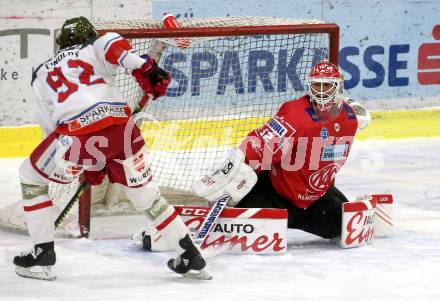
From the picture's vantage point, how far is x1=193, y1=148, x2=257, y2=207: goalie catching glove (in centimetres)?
536

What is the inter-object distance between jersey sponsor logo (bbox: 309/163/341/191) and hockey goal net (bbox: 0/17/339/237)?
0.62 m

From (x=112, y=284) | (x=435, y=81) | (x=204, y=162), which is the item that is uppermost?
(x=435, y=81)

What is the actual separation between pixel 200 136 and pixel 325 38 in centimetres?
118

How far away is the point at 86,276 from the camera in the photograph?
16.3ft

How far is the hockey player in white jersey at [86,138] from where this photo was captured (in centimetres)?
477

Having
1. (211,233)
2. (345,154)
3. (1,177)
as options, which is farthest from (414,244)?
(1,177)

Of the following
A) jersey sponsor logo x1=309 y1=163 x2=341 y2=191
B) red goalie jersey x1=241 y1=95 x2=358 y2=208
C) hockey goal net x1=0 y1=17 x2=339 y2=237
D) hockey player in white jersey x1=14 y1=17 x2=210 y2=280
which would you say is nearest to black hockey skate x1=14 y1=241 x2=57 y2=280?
hockey player in white jersey x1=14 y1=17 x2=210 y2=280

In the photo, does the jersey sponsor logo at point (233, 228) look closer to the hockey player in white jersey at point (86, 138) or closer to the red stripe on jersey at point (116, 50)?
the hockey player in white jersey at point (86, 138)

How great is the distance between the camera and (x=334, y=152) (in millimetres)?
5457

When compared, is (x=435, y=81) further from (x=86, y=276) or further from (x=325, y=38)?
(x=86, y=276)

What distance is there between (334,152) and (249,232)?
52 cm

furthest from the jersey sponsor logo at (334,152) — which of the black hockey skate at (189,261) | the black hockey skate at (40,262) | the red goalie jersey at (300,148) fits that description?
the black hockey skate at (40,262)

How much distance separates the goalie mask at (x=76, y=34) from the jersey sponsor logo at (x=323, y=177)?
1211mm

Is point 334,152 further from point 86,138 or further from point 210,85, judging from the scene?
point 210,85
